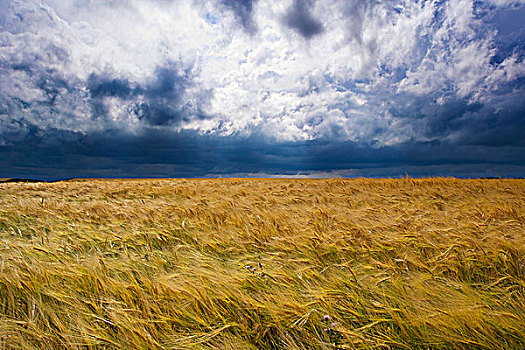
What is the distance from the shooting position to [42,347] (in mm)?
1289

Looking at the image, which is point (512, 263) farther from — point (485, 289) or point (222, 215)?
point (222, 215)

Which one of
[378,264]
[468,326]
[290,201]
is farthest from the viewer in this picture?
[290,201]

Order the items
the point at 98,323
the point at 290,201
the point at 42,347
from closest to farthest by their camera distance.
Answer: the point at 42,347 → the point at 98,323 → the point at 290,201

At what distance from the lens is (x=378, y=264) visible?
85.0 inches

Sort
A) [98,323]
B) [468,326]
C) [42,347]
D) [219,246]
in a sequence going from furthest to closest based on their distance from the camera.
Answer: [219,246] → [98,323] → [468,326] → [42,347]

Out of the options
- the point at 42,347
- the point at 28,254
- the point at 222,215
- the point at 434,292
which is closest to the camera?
the point at 42,347

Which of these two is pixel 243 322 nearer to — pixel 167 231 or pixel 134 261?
pixel 134 261

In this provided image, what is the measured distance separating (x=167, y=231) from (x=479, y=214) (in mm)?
4416

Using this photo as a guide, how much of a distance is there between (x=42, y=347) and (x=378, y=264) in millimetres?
2137

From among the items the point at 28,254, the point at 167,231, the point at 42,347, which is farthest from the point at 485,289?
the point at 28,254

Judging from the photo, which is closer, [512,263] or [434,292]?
[434,292]

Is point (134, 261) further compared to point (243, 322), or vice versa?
point (134, 261)

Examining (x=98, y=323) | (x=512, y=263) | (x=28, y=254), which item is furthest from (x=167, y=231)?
(x=512, y=263)

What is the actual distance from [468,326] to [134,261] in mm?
2279
